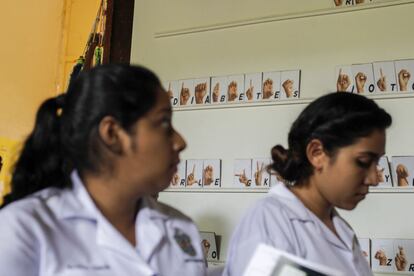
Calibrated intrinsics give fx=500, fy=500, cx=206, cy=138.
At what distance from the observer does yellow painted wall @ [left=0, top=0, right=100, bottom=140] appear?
9.80 ft

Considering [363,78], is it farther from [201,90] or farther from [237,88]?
[201,90]

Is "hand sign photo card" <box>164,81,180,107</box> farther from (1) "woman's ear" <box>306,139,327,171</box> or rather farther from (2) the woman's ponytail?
(2) the woman's ponytail

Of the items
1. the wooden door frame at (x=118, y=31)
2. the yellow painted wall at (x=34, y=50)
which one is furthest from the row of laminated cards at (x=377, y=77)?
the yellow painted wall at (x=34, y=50)

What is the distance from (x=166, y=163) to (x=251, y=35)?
1273mm

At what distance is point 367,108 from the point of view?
1243 mm

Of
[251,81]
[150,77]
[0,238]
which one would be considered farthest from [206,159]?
[0,238]

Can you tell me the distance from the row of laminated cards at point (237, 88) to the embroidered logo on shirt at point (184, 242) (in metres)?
1.04

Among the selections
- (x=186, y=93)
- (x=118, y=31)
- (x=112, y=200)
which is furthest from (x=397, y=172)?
(x=118, y=31)

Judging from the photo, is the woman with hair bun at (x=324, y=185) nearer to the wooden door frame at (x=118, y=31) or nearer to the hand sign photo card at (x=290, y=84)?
the hand sign photo card at (x=290, y=84)

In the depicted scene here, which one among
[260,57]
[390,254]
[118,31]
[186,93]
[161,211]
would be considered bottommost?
[390,254]

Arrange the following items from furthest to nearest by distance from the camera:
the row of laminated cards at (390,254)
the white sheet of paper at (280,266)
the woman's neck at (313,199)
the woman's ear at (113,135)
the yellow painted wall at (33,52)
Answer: the yellow painted wall at (33,52) → the row of laminated cards at (390,254) → the woman's neck at (313,199) → the woman's ear at (113,135) → the white sheet of paper at (280,266)

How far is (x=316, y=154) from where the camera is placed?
1257 mm

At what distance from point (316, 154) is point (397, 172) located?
0.66m

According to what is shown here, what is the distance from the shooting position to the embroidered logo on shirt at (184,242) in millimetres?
1035
